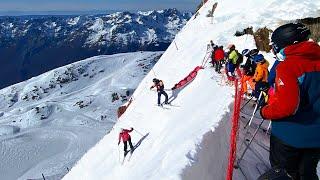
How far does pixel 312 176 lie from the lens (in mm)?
5363

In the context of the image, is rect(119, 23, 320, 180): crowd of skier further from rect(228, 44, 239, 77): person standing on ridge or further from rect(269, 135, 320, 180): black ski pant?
rect(228, 44, 239, 77): person standing on ridge

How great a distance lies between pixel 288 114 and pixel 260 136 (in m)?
5.64

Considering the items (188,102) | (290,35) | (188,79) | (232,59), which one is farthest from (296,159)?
(188,79)

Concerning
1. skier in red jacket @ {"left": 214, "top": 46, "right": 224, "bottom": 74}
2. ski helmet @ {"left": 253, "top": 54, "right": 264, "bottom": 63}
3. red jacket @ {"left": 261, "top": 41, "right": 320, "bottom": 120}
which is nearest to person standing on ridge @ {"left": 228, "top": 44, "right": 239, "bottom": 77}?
skier in red jacket @ {"left": 214, "top": 46, "right": 224, "bottom": 74}

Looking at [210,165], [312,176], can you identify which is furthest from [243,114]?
[312,176]

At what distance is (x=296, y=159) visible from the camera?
5.29 m

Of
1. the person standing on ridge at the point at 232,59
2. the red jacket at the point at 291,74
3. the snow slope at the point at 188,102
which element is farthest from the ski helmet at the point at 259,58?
the red jacket at the point at 291,74

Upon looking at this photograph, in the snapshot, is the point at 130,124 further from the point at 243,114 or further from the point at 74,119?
the point at 74,119

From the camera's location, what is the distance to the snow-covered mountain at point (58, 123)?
103500mm

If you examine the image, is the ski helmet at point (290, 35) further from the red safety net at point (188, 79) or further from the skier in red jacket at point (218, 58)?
the red safety net at point (188, 79)

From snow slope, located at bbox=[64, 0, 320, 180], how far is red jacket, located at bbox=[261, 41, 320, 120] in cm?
550

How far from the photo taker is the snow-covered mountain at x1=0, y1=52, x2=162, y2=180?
10350 cm

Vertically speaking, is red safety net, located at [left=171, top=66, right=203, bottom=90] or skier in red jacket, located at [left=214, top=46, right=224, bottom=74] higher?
skier in red jacket, located at [left=214, top=46, right=224, bottom=74]

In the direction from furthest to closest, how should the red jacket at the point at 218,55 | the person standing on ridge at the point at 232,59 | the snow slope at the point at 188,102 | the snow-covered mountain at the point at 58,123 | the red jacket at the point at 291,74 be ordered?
the snow-covered mountain at the point at 58,123
the red jacket at the point at 218,55
the person standing on ridge at the point at 232,59
the snow slope at the point at 188,102
the red jacket at the point at 291,74
